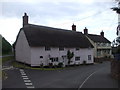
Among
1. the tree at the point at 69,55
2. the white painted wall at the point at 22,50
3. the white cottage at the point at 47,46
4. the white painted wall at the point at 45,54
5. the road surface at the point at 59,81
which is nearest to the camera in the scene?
the road surface at the point at 59,81

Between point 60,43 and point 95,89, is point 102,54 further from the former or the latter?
point 95,89

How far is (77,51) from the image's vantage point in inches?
1641

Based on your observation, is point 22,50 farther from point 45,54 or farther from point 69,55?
point 69,55

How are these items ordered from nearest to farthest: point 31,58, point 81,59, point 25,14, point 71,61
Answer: point 31,58, point 25,14, point 71,61, point 81,59

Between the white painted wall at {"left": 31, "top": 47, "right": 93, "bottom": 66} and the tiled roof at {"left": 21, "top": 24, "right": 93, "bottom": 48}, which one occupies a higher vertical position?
Result: the tiled roof at {"left": 21, "top": 24, "right": 93, "bottom": 48}

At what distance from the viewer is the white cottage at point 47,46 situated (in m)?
33.5

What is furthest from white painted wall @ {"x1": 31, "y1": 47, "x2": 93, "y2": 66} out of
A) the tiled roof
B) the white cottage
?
the tiled roof

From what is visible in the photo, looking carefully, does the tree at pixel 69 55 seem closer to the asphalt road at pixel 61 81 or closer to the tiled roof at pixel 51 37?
the tiled roof at pixel 51 37

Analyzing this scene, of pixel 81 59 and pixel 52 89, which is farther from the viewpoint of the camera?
pixel 81 59

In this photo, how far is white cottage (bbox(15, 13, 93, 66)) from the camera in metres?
33.5

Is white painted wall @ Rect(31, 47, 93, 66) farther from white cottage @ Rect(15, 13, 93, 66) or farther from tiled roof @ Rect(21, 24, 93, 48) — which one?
tiled roof @ Rect(21, 24, 93, 48)

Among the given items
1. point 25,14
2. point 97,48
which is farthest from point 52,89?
point 97,48

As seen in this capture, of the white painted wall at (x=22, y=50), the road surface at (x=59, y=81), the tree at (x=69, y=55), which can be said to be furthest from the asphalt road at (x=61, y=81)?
the tree at (x=69, y=55)

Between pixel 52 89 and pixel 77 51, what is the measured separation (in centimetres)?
2706
